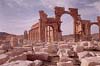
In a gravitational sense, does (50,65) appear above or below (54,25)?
below

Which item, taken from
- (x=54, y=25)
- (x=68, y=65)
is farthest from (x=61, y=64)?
(x=54, y=25)

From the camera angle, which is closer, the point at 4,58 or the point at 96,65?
the point at 96,65

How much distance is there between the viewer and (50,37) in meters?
37.7

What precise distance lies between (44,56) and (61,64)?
6.73 ft

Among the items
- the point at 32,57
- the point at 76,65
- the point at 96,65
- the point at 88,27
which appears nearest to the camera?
the point at 96,65

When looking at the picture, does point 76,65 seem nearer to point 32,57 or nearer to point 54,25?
point 32,57

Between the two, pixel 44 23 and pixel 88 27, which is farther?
pixel 88 27

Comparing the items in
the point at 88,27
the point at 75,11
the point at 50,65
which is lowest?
the point at 50,65

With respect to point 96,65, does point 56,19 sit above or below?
above

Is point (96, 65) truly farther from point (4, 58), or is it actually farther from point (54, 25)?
point (54, 25)

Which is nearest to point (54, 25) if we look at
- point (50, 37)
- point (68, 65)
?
point (50, 37)

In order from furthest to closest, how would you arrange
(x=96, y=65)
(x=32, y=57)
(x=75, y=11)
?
(x=75, y=11) → (x=32, y=57) → (x=96, y=65)

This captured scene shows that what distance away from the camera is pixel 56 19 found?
34.2 meters

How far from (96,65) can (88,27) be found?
36.7 m
